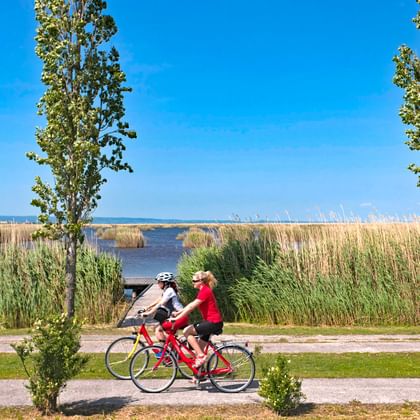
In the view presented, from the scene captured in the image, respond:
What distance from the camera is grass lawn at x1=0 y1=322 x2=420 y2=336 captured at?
41.0 feet

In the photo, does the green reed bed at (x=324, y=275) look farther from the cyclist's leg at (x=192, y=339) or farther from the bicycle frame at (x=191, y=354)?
the cyclist's leg at (x=192, y=339)

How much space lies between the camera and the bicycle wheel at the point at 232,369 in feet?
24.3

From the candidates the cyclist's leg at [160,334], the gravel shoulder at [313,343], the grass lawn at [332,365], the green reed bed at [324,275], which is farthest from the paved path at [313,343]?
the green reed bed at [324,275]

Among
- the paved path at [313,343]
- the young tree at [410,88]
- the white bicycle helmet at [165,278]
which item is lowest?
the paved path at [313,343]

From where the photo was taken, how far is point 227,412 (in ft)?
21.2

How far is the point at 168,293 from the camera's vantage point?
27.2ft

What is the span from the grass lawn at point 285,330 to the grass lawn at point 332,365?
274cm

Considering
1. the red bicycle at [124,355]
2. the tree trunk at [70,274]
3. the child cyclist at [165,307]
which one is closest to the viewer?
the red bicycle at [124,355]

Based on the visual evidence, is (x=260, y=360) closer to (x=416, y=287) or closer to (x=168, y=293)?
(x=168, y=293)

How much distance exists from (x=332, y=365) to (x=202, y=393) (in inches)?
100

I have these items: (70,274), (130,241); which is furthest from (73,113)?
(130,241)

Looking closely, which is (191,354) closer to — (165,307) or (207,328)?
(207,328)

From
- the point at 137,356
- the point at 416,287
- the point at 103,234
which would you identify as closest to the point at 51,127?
the point at 137,356

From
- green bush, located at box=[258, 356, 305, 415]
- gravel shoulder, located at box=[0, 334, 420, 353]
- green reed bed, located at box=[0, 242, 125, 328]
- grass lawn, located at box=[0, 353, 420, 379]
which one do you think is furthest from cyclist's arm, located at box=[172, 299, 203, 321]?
green reed bed, located at box=[0, 242, 125, 328]
